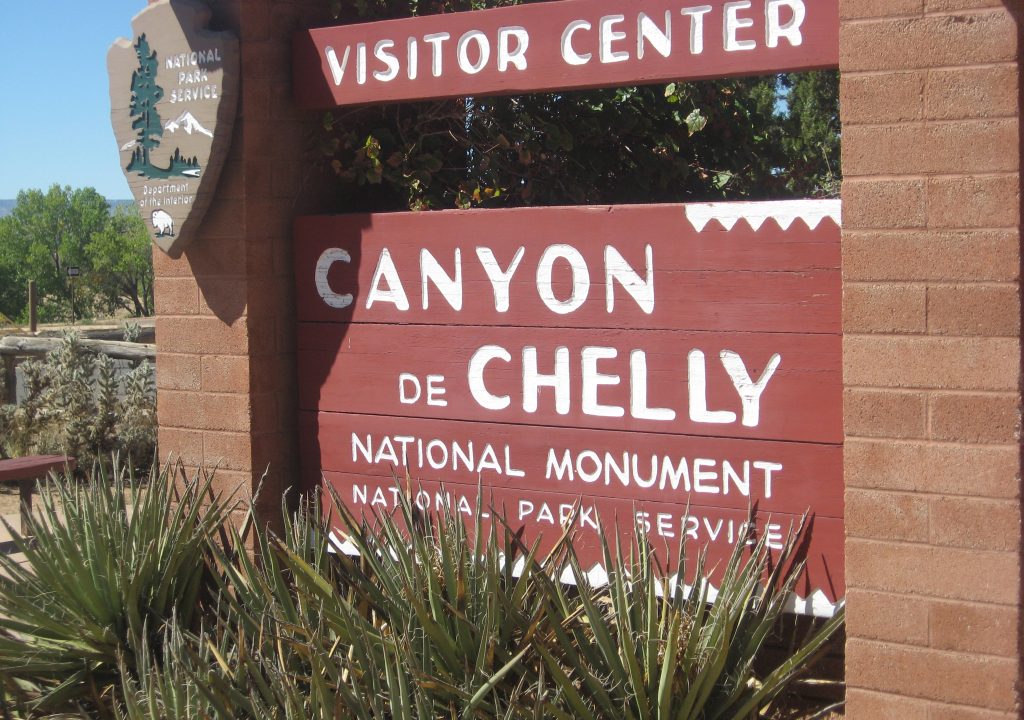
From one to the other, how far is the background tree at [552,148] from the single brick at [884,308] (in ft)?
6.38

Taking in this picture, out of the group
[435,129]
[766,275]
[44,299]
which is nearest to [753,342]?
[766,275]

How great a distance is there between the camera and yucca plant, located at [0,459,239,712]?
3.61 m

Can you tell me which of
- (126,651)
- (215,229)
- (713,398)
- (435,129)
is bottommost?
(126,651)

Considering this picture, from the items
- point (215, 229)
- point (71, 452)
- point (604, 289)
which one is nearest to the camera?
point (604, 289)

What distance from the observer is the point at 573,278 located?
3.74 m

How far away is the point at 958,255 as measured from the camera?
288cm

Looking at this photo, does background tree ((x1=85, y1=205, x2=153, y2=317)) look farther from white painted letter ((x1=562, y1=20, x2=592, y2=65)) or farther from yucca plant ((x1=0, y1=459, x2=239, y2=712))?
white painted letter ((x1=562, y1=20, x2=592, y2=65))

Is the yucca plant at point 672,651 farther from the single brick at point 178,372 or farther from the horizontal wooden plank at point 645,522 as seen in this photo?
the single brick at point 178,372

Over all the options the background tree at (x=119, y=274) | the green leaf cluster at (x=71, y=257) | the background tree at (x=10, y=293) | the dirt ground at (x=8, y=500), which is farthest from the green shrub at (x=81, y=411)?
the background tree at (x=119, y=274)

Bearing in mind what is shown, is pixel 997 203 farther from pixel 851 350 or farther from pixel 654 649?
pixel 654 649

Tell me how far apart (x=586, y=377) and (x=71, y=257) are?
159 feet

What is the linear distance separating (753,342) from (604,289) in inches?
20.5

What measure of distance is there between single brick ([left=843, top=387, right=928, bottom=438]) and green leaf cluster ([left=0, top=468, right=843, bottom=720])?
0.46m

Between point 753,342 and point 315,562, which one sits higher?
point 753,342
